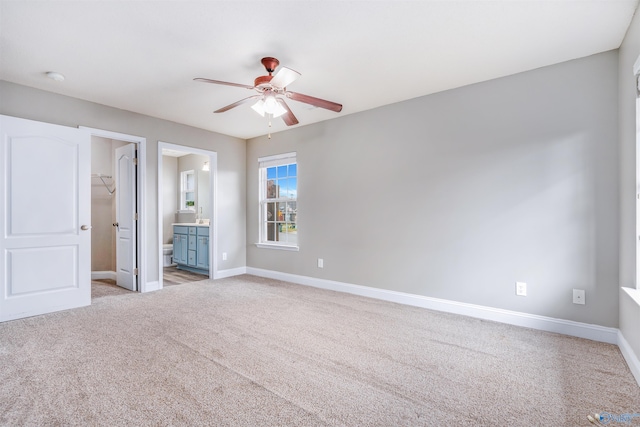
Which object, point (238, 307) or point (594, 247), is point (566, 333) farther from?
point (238, 307)

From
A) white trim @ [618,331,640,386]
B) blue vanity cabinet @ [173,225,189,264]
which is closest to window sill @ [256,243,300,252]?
blue vanity cabinet @ [173,225,189,264]

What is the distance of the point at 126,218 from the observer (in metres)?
4.59

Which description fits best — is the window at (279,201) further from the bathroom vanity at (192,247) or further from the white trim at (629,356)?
the white trim at (629,356)

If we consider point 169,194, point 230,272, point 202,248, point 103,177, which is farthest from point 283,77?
point 169,194

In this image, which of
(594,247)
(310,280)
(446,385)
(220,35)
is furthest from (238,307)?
(594,247)

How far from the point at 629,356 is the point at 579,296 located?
608 millimetres

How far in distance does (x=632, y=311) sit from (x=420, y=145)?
2.35 meters

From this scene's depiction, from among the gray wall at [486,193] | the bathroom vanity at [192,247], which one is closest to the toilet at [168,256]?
the bathroom vanity at [192,247]

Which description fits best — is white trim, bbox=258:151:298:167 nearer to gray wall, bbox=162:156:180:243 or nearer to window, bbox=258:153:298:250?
window, bbox=258:153:298:250

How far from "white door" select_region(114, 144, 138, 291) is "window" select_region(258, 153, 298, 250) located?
6.40 feet

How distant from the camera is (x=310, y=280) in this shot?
476 centimetres

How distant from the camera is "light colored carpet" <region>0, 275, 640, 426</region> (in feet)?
5.59

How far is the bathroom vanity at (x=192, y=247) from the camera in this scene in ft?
18.4

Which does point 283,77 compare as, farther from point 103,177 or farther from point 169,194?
point 169,194
